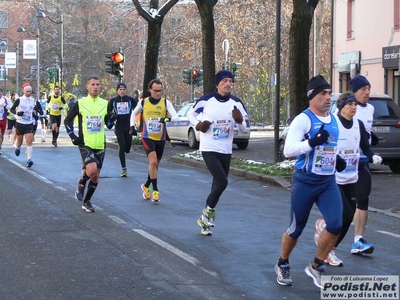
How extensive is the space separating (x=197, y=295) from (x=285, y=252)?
0.93 m

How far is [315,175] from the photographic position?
24.6 feet

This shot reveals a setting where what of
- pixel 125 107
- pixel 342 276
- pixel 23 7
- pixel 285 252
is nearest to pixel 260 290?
pixel 285 252

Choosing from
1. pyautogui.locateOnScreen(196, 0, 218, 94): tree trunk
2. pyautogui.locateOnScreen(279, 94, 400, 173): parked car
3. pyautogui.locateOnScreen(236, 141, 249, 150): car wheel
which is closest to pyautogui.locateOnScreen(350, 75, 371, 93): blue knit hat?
pyautogui.locateOnScreen(279, 94, 400, 173): parked car

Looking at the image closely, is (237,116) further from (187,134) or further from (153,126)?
(187,134)

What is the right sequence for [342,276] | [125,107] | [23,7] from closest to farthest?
[342,276]
[125,107]
[23,7]

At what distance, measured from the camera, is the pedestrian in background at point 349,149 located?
843 centimetres

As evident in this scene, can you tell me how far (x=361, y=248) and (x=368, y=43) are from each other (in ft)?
91.7

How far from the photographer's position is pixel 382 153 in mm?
18609

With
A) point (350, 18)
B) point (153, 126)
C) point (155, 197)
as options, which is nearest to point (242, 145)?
point (350, 18)

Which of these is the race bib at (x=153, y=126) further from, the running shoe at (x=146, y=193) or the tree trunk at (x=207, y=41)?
the tree trunk at (x=207, y=41)

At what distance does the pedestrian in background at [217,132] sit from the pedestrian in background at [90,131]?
2344 millimetres

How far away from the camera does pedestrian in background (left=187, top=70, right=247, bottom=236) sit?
1027 cm

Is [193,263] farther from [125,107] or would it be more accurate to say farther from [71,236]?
[125,107]

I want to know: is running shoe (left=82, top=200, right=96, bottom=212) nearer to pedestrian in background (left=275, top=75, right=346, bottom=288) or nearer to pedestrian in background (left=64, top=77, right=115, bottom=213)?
pedestrian in background (left=64, top=77, right=115, bottom=213)
